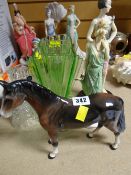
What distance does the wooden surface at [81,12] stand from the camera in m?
1.25

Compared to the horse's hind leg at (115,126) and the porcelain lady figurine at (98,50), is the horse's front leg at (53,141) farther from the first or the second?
the porcelain lady figurine at (98,50)

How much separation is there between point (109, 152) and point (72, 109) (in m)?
0.21

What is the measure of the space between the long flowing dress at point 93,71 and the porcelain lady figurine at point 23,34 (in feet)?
1.31

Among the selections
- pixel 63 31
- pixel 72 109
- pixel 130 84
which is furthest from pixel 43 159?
pixel 63 31

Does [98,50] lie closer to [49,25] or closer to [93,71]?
[93,71]

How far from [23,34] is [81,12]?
323 millimetres

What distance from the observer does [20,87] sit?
664mm

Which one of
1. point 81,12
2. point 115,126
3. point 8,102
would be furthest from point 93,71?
point 81,12

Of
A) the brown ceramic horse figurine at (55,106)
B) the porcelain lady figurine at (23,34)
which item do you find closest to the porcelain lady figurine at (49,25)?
the porcelain lady figurine at (23,34)

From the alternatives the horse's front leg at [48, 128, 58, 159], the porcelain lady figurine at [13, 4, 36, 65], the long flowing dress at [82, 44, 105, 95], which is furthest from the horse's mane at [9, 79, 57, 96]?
the porcelain lady figurine at [13, 4, 36, 65]

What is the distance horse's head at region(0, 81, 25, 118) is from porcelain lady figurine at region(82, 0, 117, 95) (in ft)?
1.06

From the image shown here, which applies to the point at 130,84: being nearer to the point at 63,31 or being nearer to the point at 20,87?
the point at 63,31

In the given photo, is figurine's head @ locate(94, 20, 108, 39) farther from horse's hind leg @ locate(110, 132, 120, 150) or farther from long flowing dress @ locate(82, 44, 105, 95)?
horse's hind leg @ locate(110, 132, 120, 150)

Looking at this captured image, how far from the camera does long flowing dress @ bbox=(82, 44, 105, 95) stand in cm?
87
